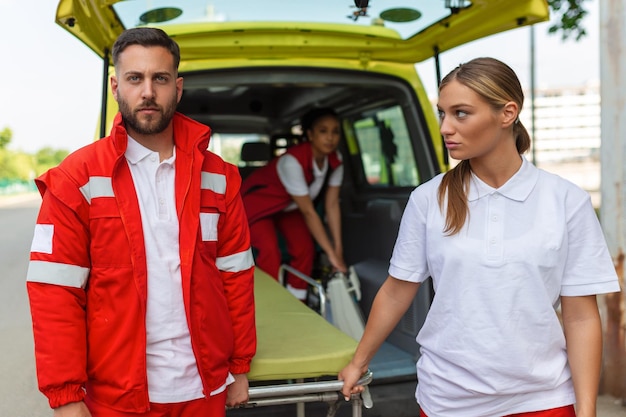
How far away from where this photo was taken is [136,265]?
182cm

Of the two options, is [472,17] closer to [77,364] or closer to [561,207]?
[561,207]

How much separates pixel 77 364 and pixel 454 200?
1.14m

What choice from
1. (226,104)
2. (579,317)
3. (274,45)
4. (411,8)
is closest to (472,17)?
(411,8)

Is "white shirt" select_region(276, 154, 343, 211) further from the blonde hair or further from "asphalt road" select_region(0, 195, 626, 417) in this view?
the blonde hair

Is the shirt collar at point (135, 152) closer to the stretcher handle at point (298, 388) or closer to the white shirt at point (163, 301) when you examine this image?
the white shirt at point (163, 301)

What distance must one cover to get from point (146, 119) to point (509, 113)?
3.48ft

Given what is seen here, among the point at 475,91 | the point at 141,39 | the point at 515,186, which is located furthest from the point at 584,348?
the point at 141,39

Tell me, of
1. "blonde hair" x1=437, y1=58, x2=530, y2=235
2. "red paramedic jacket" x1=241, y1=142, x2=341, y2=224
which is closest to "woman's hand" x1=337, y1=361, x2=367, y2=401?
"blonde hair" x1=437, y1=58, x2=530, y2=235

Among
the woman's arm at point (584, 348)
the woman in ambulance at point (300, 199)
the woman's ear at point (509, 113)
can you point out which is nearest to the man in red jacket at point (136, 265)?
the woman's ear at point (509, 113)

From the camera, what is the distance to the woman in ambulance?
15.3ft

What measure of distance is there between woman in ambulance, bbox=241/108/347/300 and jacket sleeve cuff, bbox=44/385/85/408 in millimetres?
2837

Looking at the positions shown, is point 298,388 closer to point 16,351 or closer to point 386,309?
point 386,309

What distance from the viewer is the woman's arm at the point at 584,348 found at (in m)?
1.72

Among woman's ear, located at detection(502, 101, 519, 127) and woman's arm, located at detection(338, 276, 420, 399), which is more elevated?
woman's ear, located at detection(502, 101, 519, 127)
